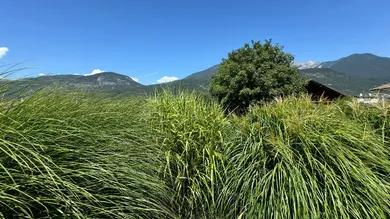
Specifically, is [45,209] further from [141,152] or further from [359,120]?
[359,120]

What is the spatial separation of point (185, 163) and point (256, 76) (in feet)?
49.2

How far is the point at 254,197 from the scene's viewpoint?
1.79 m

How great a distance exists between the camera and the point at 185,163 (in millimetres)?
A: 2240

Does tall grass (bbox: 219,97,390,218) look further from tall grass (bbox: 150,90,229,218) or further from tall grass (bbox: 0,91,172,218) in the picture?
tall grass (bbox: 0,91,172,218)

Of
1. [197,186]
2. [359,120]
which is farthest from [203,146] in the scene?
[359,120]

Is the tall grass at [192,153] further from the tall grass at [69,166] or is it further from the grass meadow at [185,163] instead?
the tall grass at [69,166]

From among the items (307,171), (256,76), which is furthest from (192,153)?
(256,76)

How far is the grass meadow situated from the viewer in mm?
1274

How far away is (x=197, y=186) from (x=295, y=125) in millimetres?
946

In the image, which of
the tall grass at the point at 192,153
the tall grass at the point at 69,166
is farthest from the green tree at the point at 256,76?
the tall grass at the point at 69,166

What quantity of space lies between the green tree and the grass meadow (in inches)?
519

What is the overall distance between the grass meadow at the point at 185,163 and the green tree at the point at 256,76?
13.2 meters

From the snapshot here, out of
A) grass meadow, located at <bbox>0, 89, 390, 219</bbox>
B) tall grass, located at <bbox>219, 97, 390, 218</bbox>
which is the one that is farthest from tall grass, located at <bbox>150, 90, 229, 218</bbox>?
tall grass, located at <bbox>219, 97, 390, 218</bbox>

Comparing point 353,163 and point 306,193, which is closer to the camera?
point 306,193
